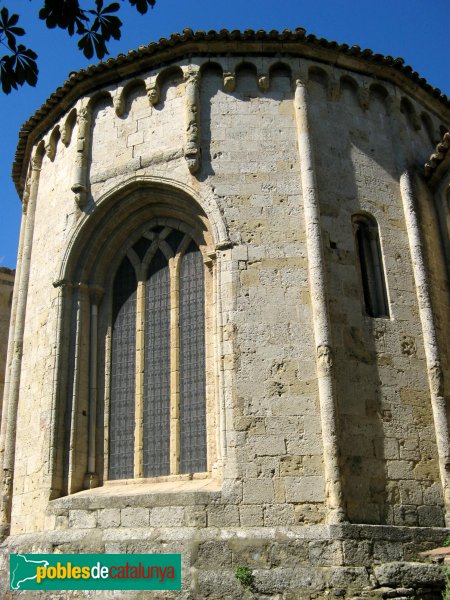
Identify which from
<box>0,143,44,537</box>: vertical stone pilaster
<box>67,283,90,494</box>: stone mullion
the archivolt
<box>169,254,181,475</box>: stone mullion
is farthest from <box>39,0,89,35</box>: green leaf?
<box>0,143,44,537</box>: vertical stone pilaster

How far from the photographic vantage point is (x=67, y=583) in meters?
9.73

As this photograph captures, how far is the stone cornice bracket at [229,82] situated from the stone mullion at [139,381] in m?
3.46

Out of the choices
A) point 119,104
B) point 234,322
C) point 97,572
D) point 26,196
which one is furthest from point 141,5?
point 26,196

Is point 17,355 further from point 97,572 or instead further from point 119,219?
point 97,572

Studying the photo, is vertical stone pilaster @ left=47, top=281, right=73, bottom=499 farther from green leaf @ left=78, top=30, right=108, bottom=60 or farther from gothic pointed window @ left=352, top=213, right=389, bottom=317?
green leaf @ left=78, top=30, right=108, bottom=60

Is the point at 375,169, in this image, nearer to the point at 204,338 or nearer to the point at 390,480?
the point at 204,338

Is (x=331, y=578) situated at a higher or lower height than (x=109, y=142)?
lower

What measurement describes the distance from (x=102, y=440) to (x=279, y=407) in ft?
10.2

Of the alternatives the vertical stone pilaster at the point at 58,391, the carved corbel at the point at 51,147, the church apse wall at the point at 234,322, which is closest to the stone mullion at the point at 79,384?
the church apse wall at the point at 234,322

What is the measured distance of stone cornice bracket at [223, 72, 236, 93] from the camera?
1173cm

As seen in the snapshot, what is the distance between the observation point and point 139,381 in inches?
443

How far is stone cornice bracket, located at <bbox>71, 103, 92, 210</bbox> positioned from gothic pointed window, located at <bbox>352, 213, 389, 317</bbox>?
14.7ft

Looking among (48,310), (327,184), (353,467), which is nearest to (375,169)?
(327,184)

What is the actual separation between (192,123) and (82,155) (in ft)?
6.94
